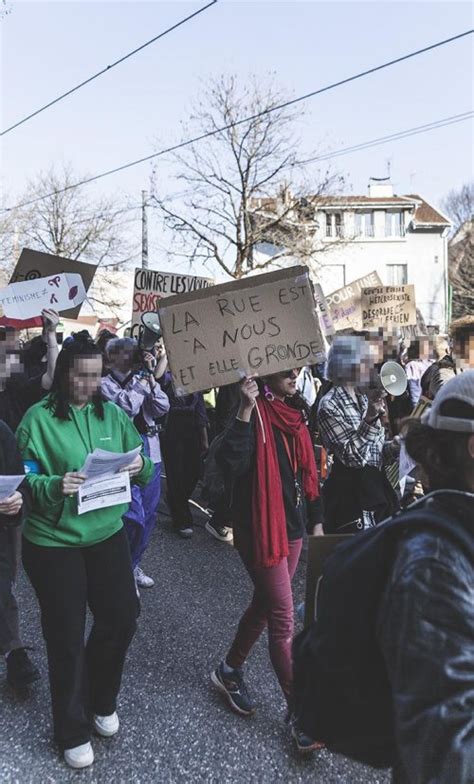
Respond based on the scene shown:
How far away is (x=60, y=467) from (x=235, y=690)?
4.75 ft

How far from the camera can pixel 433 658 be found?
1.14 meters

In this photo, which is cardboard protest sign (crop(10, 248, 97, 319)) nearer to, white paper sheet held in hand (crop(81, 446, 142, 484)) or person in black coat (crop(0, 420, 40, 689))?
person in black coat (crop(0, 420, 40, 689))

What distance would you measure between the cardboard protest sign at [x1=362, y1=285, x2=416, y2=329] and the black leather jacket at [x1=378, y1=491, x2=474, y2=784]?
739cm

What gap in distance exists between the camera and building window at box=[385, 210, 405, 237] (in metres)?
45.7

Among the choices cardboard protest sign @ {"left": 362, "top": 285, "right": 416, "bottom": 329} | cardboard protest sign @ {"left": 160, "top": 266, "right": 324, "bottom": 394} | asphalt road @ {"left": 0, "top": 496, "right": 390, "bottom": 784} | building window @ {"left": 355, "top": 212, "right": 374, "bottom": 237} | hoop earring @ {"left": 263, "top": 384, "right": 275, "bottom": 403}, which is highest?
building window @ {"left": 355, "top": 212, "right": 374, "bottom": 237}

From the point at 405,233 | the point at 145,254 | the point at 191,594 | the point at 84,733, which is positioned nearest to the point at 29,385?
the point at 191,594

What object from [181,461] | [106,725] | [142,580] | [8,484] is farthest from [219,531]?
[8,484]

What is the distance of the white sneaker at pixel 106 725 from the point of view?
125 inches

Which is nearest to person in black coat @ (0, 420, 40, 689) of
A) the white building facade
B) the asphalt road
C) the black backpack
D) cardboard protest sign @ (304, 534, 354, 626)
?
the asphalt road

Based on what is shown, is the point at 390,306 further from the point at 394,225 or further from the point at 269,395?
the point at 394,225

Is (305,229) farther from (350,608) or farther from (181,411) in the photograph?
(350,608)

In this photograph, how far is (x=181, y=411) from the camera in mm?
6879

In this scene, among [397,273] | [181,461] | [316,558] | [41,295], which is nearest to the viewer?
[316,558]

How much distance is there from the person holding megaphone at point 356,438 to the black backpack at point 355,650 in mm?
2292
